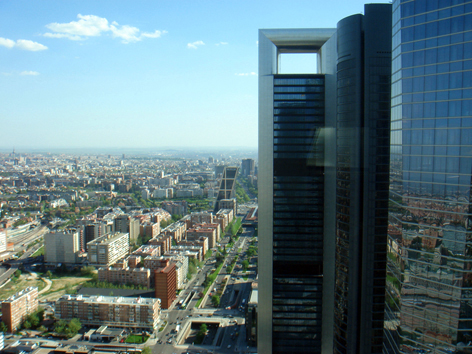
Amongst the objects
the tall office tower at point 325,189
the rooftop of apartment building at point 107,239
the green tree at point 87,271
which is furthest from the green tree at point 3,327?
the tall office tower at point 325,189

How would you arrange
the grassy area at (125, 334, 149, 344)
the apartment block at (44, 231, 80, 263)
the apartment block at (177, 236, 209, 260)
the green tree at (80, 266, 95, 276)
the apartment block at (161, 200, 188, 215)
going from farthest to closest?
the apartment block at (161, 200, 188, 215), the apartment block at (177, 236, 209, 260), the apartment block at (44, 231, 80, 263), the green tree at (80, 266, 95, 276), the grassy area at (125, 334, 149, 344)

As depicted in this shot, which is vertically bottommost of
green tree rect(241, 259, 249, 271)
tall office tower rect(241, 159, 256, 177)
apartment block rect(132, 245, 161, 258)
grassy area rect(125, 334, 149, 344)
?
grassy area rect(125, 334, 149, 344)

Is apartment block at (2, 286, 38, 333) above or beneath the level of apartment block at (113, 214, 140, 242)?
beneath

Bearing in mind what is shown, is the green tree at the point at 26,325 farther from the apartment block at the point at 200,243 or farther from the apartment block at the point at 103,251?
the apartment block at the point at 200,243

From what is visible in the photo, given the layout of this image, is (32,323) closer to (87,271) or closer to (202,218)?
(87,271)

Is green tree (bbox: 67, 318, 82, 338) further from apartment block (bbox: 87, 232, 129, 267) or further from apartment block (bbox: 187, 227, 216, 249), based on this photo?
apartment block (bbox: 187, 227, 216, 249)

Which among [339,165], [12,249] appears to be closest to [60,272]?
[12,249]

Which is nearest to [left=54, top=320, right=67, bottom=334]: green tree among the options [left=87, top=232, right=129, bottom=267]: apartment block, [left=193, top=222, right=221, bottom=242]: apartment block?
[left=87, top=232, right=129, bottom=267]: apartment block
